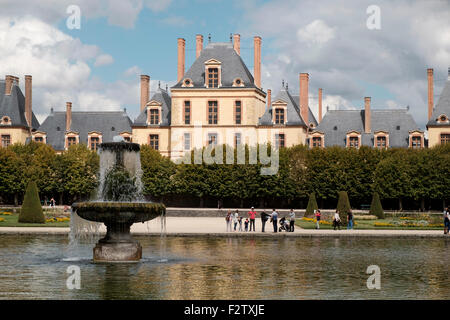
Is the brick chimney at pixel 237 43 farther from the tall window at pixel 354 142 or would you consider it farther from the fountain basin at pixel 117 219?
the fountain basin at pixel 117 219

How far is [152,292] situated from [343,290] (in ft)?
13.7

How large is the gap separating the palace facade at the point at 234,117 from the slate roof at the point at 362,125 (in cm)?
10

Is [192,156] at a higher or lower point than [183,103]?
lower

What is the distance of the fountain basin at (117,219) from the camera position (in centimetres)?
2000

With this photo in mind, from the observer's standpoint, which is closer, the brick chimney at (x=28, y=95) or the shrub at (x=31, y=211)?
the shrub at (x=31, y=211)

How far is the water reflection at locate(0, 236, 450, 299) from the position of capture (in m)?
14.2

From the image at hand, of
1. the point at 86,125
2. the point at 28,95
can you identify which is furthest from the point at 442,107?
the point at 28,95

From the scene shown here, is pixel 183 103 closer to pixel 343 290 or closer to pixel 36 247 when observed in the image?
pixel 36 247

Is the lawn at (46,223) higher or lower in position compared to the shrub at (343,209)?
lower

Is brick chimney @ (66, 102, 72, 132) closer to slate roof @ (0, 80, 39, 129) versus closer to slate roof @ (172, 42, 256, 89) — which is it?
slate roof @ (0, 80, 39, 129)

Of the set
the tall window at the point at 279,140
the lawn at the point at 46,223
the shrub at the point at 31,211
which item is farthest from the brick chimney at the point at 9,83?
the shrub at the point at 31,211

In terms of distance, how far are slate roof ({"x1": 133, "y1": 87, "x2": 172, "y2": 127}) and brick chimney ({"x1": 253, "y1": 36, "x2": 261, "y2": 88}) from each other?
10415 mm
